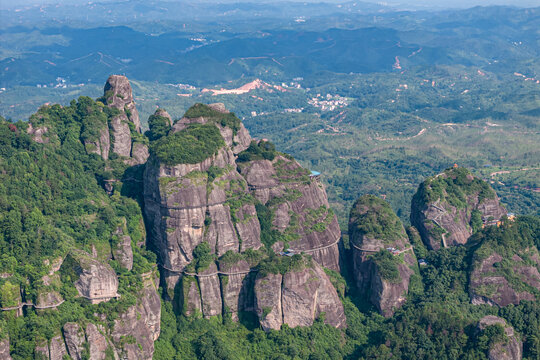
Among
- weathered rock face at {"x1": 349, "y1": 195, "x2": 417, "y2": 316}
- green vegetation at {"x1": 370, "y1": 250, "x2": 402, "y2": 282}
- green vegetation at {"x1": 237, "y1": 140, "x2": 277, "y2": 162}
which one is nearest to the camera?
green vegetation at {"x1": 370, "y1": 250, "x2": 402, "y2": 282}

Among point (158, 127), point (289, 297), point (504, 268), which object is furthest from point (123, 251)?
point (504, 268)

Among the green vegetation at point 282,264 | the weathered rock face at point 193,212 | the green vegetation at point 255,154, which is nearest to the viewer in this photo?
the green vegetation at point 282,264

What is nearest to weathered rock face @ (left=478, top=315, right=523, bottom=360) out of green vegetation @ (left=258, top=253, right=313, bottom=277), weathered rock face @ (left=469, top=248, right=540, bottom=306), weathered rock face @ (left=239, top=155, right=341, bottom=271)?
weathered rock face @ (left=469, top=248, right=540, bottom=306)

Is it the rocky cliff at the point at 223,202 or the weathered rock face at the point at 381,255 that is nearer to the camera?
the rocky cliff at the point at 223,202

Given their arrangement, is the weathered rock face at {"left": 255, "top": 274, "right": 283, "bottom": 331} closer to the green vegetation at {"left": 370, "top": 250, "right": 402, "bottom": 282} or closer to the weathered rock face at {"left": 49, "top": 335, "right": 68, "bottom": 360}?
the green vegetation at {"left": 370, "top": 250, "right": 402, "bottom": 282}

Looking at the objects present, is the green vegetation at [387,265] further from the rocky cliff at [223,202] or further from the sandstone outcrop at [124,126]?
the sandstone outcrop at [124,126]

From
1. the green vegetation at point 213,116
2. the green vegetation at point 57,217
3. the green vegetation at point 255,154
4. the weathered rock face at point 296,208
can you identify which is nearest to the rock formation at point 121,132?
the green vegetation at point 57,217

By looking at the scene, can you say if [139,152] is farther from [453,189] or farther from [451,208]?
[453,189]
